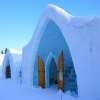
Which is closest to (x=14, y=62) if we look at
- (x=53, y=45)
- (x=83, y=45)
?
(x=53, y=45)

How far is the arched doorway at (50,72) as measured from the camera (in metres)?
15.1

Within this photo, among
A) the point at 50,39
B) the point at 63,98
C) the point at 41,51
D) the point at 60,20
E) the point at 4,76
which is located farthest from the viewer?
the point at 4,76

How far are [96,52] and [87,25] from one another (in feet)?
4.40

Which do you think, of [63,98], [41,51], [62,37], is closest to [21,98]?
[63,98]

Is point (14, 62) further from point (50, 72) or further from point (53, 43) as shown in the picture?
point (53, 43)

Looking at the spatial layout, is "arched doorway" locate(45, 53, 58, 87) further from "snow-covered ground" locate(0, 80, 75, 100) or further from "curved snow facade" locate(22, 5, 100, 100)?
"curved snow facade" locate(22, 5, 100, 100)

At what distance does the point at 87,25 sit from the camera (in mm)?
10195

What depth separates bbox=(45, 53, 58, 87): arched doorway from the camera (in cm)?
1509

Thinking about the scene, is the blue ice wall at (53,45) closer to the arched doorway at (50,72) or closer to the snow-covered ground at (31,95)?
the arched doorway at (50,72)

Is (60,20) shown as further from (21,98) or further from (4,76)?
(4,76)

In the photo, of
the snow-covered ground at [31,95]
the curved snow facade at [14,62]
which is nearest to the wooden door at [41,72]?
the snow-covered ground at [31,95]

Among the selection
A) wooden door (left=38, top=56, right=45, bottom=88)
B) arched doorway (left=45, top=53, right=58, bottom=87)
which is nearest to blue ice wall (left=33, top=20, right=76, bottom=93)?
arched doorway (left=45, top=53, right=58, bottom=87)

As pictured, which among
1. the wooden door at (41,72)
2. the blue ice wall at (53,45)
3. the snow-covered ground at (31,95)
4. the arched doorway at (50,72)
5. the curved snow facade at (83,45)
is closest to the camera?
the curved snow facade at (83,45)

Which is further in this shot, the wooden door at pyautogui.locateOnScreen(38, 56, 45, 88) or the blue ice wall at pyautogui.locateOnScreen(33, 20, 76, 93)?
the wooden door at pyautogui.locateOnScreen(38, 56, 45, 88)
